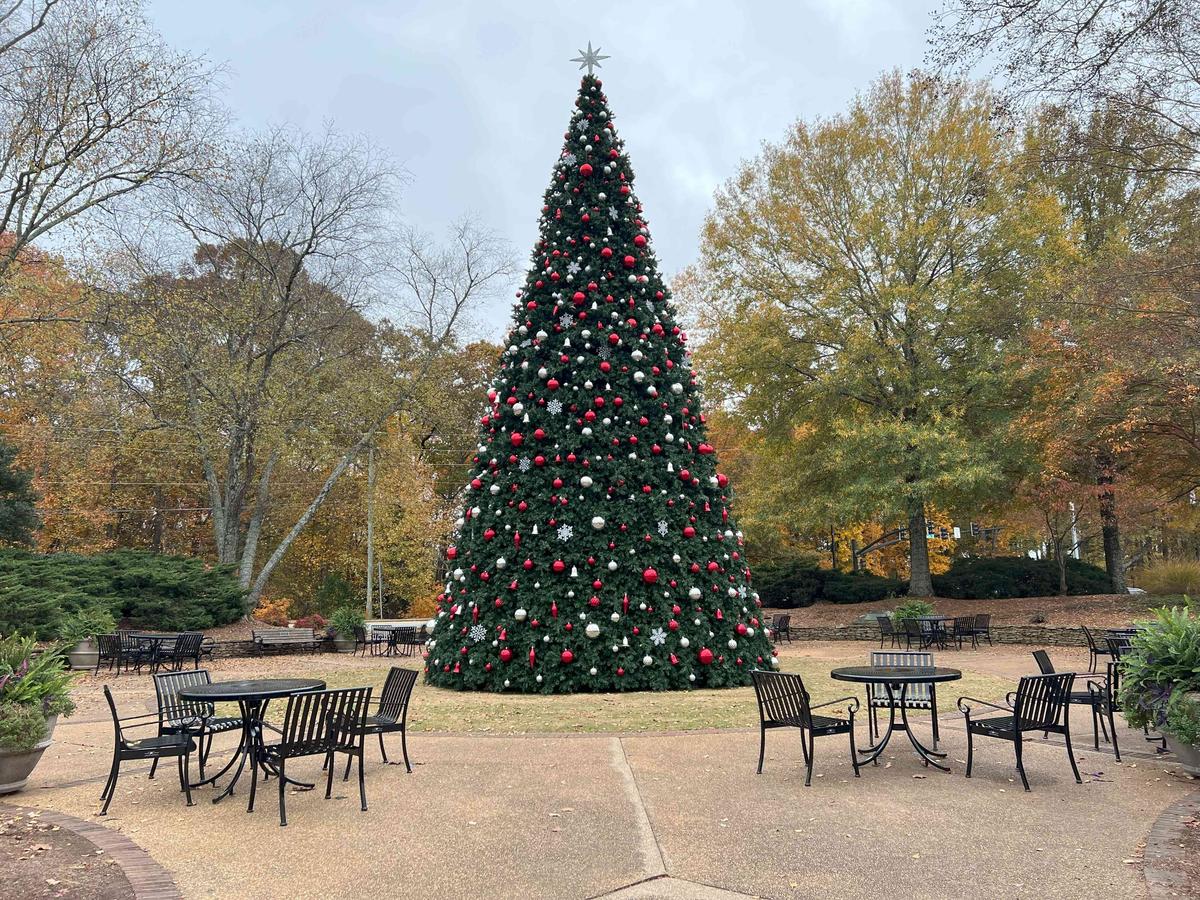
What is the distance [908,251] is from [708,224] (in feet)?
20.3

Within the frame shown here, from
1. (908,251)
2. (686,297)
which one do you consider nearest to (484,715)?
(908,251)

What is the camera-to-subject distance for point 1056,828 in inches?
204

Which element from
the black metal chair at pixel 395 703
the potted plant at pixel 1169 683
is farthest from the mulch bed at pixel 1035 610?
the black metal chair at pixel 395 703

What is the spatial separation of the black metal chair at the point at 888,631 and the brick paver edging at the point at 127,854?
17.2 meters

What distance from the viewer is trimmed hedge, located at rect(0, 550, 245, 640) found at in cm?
1541

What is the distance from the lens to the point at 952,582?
82.5 ft

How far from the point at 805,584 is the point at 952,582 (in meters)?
4.62

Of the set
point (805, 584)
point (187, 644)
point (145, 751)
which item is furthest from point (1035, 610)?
point (145, 751)

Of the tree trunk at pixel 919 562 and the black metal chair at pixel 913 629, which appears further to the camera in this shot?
the tree trunk at pixel 919 562

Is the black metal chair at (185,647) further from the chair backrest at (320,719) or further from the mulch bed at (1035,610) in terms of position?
the mulch bed at (1035,610)

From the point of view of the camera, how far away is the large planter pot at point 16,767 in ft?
20.6

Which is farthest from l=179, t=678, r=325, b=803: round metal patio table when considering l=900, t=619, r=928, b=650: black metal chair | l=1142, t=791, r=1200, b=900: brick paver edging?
l=900, t=619, r=928, b=650: black metal chair

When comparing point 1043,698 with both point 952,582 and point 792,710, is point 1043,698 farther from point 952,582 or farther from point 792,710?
point 952,582

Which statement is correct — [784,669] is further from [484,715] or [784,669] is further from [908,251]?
[908,251]
